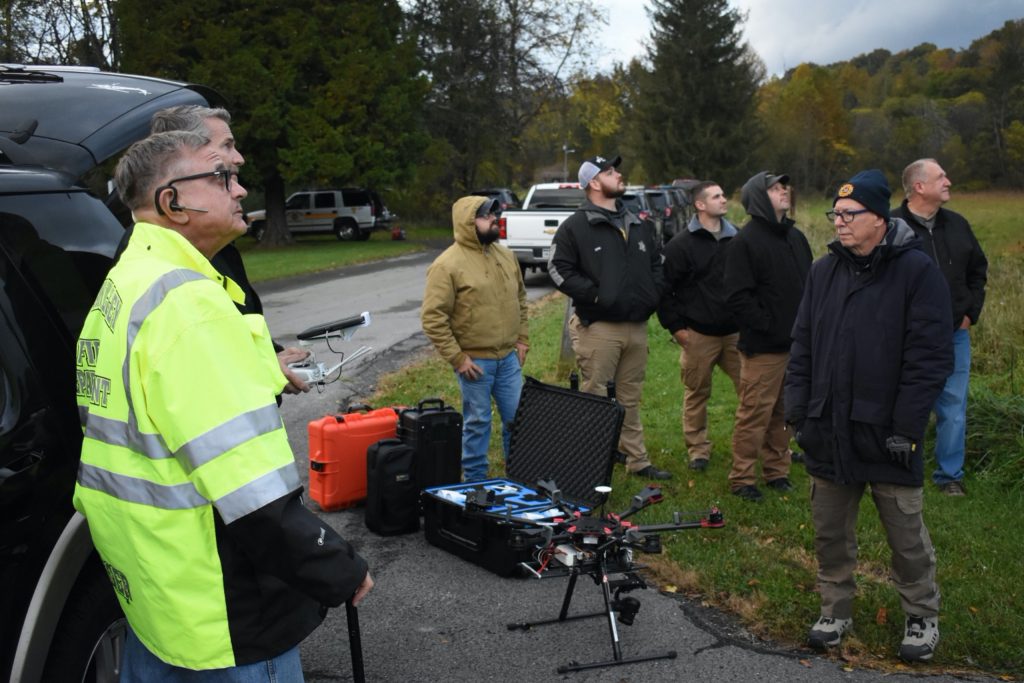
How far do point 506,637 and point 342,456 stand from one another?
205 centimetres

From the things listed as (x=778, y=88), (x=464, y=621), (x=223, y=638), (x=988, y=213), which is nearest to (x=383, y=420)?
(x=464, y=621)

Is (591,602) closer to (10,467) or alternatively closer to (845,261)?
(845,261)

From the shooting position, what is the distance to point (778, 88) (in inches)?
4060

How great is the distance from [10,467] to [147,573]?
89cm

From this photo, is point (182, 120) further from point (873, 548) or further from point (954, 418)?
point (954, 418)

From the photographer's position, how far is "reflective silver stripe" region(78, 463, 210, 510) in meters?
2.22

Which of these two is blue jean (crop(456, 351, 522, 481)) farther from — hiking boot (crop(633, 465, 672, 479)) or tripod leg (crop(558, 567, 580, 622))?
tripod leg (crop(558, 567, 580, 622))

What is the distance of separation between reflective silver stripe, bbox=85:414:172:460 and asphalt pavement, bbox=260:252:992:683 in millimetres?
2265

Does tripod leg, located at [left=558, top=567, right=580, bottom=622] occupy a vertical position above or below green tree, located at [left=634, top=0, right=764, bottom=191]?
below

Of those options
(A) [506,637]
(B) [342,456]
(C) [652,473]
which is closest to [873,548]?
(C) [652,473]

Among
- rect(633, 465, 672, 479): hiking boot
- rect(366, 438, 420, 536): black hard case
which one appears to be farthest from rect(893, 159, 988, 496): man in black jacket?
rect(366, 438, 420, 536): black hard case

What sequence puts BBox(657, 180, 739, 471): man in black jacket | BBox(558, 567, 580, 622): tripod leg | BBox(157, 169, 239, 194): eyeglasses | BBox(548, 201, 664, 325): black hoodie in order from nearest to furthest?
1. BBox(157, 169, 239, 194): eyeglasses
2. BBox(558, 567, 580, 622): tripod leg
3. BBox(548, 201, 664, 325): black hoodie
4. BBox(657, 180, 739, 471): man in black jacket

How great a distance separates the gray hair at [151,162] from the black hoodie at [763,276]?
183 inches

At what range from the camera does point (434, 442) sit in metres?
6.06
